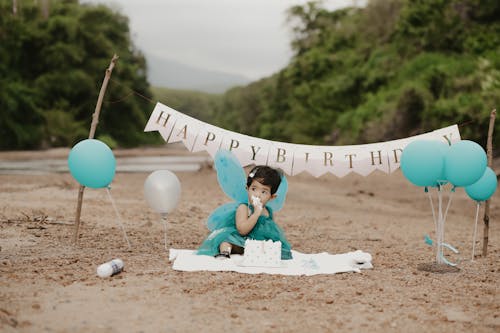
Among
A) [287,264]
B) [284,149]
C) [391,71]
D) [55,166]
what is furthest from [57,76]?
[287,264]

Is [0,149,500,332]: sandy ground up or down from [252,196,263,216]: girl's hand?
down

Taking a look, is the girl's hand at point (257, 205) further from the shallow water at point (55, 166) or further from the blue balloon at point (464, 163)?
the shallow water at point (55, 166)

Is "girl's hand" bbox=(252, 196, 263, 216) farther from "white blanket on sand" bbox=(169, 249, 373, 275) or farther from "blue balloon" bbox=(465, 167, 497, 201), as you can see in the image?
"blue balloon" bbox=(465, 167, 497, 201)

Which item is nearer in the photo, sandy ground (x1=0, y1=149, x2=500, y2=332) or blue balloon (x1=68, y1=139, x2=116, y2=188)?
sandy ground (x1=0, y1=149, x2=500, y2=332)

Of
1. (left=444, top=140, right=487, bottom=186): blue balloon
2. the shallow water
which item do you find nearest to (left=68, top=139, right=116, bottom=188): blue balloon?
(left=444, top=140, right=487, bottom=186): blue balloon

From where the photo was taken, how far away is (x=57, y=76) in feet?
129

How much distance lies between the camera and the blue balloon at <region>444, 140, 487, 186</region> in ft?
19.4

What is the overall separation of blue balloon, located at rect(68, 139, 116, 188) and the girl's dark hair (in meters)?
1.55

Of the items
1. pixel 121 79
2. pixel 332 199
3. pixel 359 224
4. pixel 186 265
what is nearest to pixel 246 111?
pixel 121 79

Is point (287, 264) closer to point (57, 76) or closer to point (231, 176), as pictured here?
point (231, 176)

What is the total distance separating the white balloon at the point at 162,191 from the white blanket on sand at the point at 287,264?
0.55 meters

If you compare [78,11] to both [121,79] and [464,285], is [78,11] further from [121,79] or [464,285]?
[464,285]

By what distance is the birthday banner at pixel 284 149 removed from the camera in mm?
6988

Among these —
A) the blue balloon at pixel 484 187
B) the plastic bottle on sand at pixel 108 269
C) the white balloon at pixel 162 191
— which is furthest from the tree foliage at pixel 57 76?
the plastic bottle on sand at pixel 108 269
